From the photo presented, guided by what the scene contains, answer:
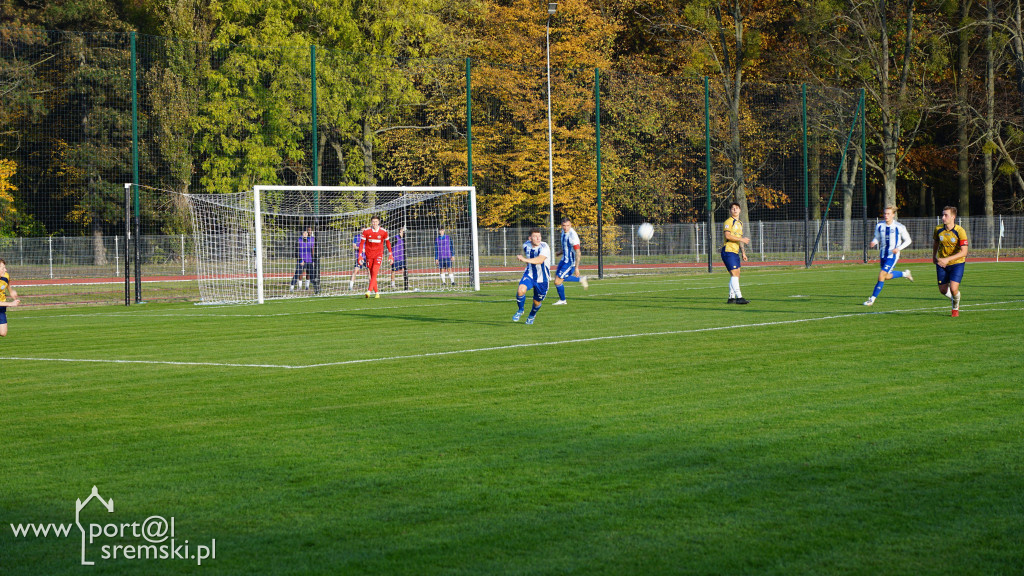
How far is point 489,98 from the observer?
3875 centimetres

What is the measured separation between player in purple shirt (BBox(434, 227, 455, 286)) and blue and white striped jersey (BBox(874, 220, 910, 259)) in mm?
13325

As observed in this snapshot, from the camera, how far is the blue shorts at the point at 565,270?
2283 cm

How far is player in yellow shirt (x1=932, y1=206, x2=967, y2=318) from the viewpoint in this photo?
17766mm

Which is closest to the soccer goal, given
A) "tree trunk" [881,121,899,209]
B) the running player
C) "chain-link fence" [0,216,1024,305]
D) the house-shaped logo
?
"chain-link fence" [0,216,1024,305]

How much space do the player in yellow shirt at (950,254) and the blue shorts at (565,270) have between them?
7.69 metres

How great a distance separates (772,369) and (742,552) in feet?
21.3

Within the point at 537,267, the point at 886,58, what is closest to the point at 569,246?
the point at 537,267

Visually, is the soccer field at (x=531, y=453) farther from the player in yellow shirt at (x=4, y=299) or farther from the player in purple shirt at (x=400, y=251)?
the player in purple shirt at (x=400, y=251)

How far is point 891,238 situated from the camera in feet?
70.1

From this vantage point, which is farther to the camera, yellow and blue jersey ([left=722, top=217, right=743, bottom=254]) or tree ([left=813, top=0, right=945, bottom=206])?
tree ([left=813, top=0, right=945, bottom=206])

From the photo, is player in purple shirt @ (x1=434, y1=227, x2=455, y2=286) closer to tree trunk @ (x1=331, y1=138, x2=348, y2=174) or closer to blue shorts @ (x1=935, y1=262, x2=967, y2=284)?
tree trunk @ (x1=331, y1=138, x2=348, y2=174)

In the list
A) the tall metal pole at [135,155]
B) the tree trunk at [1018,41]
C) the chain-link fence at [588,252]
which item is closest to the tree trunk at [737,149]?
the chain-link fence at [588,252]

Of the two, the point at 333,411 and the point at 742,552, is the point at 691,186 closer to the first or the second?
the point at 333,411

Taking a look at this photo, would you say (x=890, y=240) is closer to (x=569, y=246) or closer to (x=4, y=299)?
(x=569, y=246)
